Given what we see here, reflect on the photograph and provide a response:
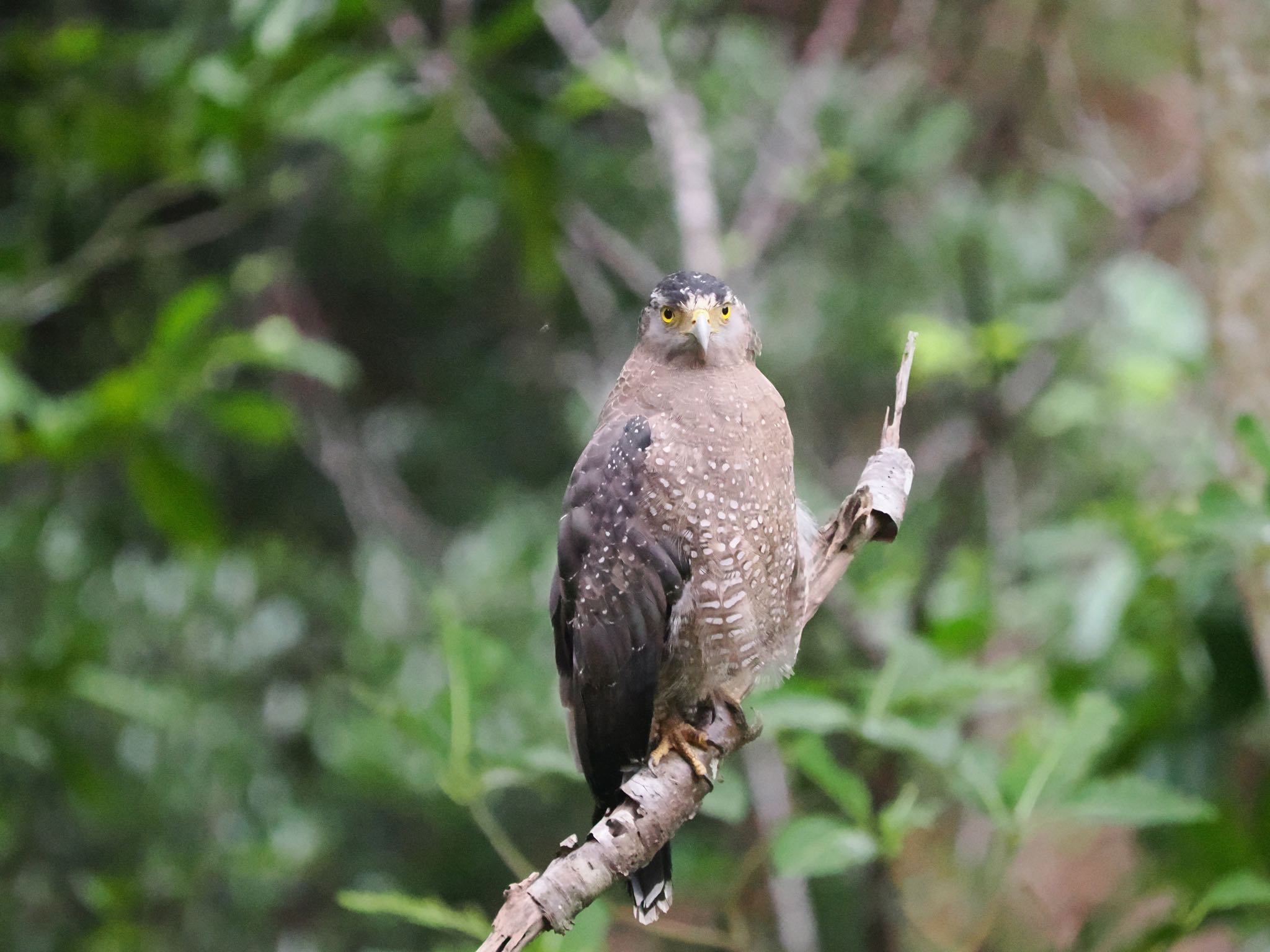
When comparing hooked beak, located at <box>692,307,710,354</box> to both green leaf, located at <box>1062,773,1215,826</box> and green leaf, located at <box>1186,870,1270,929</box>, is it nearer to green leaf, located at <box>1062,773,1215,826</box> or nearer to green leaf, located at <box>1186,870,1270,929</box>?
green leaf, located at <box>1062,773,1215,826</box>

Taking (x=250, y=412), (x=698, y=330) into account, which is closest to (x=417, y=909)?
(x=698, y=330)

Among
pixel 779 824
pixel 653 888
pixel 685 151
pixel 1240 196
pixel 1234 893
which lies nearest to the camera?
pixel 653 888

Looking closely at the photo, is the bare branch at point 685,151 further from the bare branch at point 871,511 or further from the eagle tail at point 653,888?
the eagle tail at point 653,888

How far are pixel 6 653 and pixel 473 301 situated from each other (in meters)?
1.79

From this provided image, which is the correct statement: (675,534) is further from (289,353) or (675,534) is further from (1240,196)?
(1240,196)

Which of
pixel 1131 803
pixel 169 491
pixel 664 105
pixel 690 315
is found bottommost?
pixel 1131 803

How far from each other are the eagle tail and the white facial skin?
0.64 metres

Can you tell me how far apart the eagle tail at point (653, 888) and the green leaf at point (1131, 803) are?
671mm

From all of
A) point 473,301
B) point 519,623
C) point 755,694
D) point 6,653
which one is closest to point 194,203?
point 473,301

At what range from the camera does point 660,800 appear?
4.44 feet

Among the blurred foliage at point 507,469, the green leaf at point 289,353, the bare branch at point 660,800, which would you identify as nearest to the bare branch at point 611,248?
the blurred foliage at point 507,469

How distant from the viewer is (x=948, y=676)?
2.00m

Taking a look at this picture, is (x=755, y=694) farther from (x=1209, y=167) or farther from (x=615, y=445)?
(x=1209, y=167)

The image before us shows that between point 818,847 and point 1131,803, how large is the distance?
485 mm
